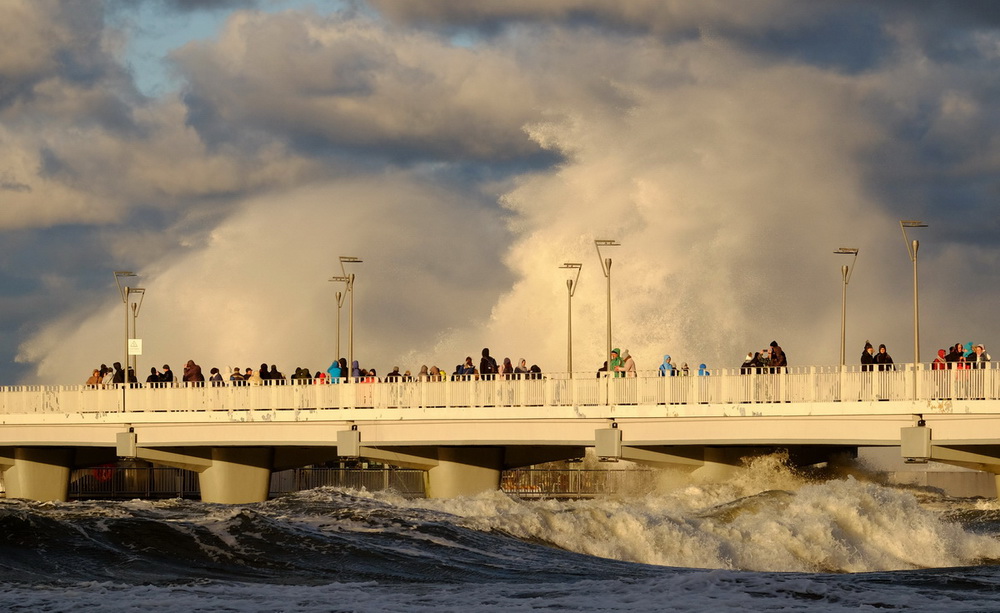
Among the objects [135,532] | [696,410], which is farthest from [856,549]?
[135,532]

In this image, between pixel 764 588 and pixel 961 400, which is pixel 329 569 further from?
pixel 961 400

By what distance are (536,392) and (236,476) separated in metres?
16.6

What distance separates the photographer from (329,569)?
2936cm

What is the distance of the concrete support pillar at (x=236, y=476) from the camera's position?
6481cm

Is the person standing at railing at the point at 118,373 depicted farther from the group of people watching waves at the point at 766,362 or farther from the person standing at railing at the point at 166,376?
the group of people watching waves at the point at 766,362

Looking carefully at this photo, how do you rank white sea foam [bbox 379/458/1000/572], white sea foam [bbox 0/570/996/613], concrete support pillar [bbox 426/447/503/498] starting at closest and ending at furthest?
white sea foam [bbox 0/570/996/613]
white sea foam [bbox 379/458/1000/572]
concrete support pillar [bbox 426/447/503/498]

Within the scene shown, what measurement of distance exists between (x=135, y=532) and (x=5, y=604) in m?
8.14

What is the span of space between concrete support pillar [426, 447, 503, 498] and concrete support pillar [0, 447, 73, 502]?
72.0ft

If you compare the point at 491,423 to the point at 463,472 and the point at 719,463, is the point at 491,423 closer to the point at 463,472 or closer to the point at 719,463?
the point at 463,472

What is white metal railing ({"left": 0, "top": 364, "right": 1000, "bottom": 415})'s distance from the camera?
153ft

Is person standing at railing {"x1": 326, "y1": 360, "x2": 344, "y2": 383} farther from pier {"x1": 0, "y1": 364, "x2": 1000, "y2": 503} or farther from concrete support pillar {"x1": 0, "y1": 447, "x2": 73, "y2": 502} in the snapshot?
concrete support pillar {"x1": 0, "y1": 447, "x2": 73, "y2": 502}

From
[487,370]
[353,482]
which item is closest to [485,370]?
[487,370]

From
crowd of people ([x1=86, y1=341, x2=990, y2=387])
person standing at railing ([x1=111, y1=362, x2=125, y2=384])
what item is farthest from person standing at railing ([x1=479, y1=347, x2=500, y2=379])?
person standing at railing ([x1=111, y1=362, x2=125, y2=384])

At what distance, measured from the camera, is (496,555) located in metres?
32.8
